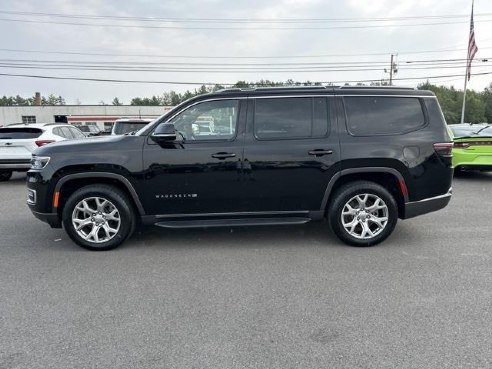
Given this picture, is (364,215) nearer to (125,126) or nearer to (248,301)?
(248,301)

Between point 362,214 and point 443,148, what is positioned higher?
point 443,148


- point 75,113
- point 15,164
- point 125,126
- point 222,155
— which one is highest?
point 75,113

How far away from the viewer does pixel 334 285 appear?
12.6 feet

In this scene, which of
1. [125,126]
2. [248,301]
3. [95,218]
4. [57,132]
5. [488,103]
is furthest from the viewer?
[488,103]

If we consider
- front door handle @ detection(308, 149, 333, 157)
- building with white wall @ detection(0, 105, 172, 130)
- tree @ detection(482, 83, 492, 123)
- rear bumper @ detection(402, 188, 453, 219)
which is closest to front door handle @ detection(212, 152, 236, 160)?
front door handle @ detection(308, 149, 333, 157)

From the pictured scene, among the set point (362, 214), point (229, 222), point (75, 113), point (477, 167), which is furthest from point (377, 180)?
point (75, 113)

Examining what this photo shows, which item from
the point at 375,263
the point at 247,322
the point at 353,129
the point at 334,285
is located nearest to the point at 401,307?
the point at 334,285

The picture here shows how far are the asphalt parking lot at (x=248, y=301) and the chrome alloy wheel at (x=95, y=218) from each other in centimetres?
23

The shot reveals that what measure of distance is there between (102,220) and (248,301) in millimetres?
2334

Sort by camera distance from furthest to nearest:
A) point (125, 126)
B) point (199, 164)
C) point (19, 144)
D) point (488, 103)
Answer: point (488, 103) → point (125, 126) → point (19, 144) → point (199, 164)

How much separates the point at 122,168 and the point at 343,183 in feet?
9.08

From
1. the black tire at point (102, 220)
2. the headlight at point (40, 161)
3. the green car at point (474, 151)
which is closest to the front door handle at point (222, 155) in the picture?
the black tire at point (102, 220)

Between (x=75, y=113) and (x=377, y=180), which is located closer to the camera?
(x=377, y=180)

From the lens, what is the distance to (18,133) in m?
10.1
